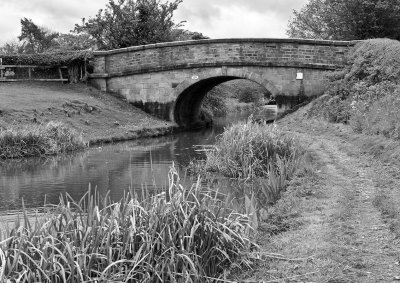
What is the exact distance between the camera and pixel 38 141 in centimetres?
1479

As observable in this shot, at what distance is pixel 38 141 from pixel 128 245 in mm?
11133

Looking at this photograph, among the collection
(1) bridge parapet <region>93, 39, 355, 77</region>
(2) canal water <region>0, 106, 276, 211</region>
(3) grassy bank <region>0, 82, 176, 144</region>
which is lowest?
(2) canal water <region>0, 106, 276, 211</region>

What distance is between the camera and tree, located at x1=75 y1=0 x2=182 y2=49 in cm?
2900

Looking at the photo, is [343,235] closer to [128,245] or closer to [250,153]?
[128,245]

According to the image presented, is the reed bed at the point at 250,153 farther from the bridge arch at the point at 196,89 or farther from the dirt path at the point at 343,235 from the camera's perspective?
the bridge arch at the point at 196,89

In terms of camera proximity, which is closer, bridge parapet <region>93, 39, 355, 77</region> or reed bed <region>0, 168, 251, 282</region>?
reed bed <region>0, 168, 251, 282</region>

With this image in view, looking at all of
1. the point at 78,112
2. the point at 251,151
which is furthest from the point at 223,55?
the point at 251,151

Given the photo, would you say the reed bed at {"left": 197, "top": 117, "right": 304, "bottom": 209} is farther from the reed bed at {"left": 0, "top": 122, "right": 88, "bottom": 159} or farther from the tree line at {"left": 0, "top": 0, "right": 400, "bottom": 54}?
the tree line at {"left": 0, "top": 0, "right": 400, "bottom": 54}

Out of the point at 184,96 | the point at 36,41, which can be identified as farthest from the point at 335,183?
the point at 36,41

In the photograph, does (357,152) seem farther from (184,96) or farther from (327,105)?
(184,96)

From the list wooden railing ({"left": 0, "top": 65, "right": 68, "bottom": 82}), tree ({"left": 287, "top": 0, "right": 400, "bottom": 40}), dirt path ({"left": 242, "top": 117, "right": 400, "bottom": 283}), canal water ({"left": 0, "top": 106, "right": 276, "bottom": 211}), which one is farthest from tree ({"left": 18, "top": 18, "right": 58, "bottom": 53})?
dirt path ({"left": 242, "top": 117, "right": 400, "bottom": 283})

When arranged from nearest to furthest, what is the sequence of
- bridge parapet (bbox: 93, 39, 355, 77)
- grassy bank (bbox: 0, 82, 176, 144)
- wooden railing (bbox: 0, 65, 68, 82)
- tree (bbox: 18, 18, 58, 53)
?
grassy bank (bbox: 0, 82, 176, 144) < bridge parapet (bbox: 93, 39, 355, 77) < wooden railing (bbox: 0, 65, 68, 82) < tree (bbox: 18, 18, 58, 53)

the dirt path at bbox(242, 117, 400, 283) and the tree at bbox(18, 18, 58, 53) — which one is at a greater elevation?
the tree at bbox(18, 18, 58, 53)

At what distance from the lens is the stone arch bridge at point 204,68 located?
21.1 meters
